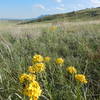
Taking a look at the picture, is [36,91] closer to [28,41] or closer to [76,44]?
[76,44]

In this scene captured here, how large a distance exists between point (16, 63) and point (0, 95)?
2.93ft

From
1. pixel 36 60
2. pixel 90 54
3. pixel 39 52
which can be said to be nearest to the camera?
pixel 36 60

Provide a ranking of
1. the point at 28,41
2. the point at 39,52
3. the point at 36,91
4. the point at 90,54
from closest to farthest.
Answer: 1. the point at 36,91
2. the point at 90,54
3. the point at 39,52
4. the point at 28,41

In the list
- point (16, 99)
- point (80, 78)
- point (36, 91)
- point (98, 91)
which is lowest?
point (98, 91)

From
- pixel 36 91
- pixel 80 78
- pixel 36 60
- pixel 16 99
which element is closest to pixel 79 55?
pixel 36 60

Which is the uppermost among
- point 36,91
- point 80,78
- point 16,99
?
point 36,91

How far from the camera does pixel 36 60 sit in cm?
254

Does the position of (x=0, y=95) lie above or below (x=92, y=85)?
above

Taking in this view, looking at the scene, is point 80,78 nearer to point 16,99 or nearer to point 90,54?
point 16,99

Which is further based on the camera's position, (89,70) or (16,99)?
(89,70)

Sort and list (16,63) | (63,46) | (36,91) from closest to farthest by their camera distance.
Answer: (36,91) < (16,63) < (63,46)

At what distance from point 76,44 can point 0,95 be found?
2759mm

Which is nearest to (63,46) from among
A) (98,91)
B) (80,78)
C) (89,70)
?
(89,70)

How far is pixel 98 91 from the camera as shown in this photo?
102 inches
